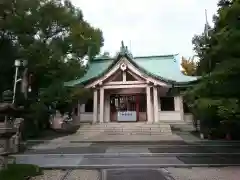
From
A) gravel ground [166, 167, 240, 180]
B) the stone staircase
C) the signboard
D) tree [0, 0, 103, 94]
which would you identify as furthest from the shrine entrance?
gravel ground [166, 167, 240, 180]

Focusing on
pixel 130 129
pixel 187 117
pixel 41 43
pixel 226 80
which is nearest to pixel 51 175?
pixel 226 80

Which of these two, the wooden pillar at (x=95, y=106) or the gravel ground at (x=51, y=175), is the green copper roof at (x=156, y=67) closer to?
the wooden pillar at (x=95, y=106)

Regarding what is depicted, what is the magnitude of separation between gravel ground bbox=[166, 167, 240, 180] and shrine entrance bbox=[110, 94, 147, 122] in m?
13.8

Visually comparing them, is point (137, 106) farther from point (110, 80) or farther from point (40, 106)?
point (40, 106)

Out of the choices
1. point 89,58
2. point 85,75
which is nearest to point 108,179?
point 85,75

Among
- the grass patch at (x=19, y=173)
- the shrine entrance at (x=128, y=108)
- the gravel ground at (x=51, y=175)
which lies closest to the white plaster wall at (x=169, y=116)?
the shrine entrance at (x=128, y=108)

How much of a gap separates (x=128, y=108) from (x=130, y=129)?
4.17 m

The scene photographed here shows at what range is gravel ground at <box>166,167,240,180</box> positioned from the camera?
6.23 meters

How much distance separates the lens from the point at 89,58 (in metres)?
26.8

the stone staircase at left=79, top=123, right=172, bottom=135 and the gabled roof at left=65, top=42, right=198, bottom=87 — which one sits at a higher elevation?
the gabled roof at left=65, top=42, right=198, bottom=87

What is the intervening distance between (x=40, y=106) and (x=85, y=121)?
6192 millimetres

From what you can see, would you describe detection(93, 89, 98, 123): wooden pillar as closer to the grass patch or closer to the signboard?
the signboard

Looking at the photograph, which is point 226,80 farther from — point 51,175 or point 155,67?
point 155,67

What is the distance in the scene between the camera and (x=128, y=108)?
22375mm
